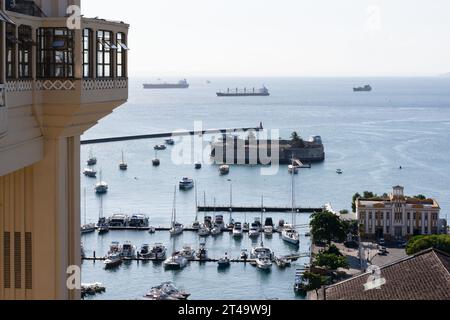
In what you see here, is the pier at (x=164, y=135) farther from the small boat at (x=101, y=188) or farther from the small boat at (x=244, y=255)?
the small boat at (x=244, y=255)

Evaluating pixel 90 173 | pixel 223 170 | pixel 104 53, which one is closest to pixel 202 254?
pixel 90 173

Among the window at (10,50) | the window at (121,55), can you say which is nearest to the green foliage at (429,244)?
the window at (121,55)

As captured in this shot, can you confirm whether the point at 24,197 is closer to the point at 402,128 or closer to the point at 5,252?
the point at 5,252

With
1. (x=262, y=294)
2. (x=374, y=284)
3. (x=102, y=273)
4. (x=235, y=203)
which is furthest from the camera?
(x=235, y=203)

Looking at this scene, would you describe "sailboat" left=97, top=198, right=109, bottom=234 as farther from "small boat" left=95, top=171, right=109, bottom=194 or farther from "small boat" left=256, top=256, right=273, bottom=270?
"small boat" left=95, top=171, right=109, bottom=194

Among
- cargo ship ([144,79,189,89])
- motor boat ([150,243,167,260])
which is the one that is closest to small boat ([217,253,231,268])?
motor boat ([150,243,167,260])

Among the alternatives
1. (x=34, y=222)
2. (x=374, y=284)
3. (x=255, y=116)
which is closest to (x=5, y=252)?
(x=34, y=222)
